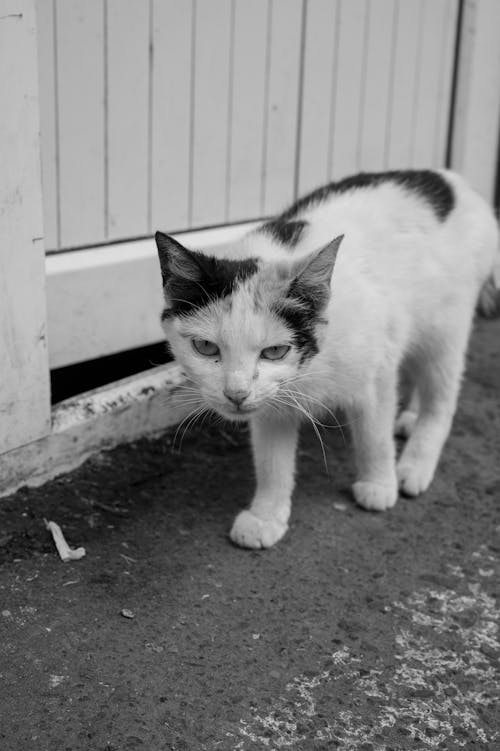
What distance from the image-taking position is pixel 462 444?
386 centimetres

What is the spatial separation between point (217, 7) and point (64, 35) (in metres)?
0.70

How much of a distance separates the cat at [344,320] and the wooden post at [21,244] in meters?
0.47

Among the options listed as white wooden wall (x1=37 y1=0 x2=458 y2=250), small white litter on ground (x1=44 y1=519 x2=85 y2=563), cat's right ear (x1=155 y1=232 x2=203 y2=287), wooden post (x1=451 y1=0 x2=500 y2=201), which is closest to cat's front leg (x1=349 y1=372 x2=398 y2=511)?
cat's right ear (x1=155 y1=232 x2=203 y2=287)

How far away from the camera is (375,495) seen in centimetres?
328

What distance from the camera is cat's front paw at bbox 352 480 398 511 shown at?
329cm

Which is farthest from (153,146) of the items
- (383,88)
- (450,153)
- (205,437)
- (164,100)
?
(450,153)

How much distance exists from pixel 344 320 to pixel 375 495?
27.8 inches

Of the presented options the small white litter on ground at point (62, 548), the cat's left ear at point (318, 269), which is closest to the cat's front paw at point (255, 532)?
the small white litter on ground at point (62, 548)

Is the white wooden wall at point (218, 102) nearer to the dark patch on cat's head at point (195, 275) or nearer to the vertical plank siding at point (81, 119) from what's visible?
the vertical plank siding at point (81, 119)

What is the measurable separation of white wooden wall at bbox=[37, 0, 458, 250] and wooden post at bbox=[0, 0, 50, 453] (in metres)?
0.38

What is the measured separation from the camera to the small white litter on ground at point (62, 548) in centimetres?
286

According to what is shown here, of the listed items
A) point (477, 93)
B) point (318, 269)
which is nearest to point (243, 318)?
point (318, 269)

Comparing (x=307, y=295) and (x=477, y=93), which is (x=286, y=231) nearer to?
(x=307, y=295)

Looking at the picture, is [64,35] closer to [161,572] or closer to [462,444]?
[161,572]
